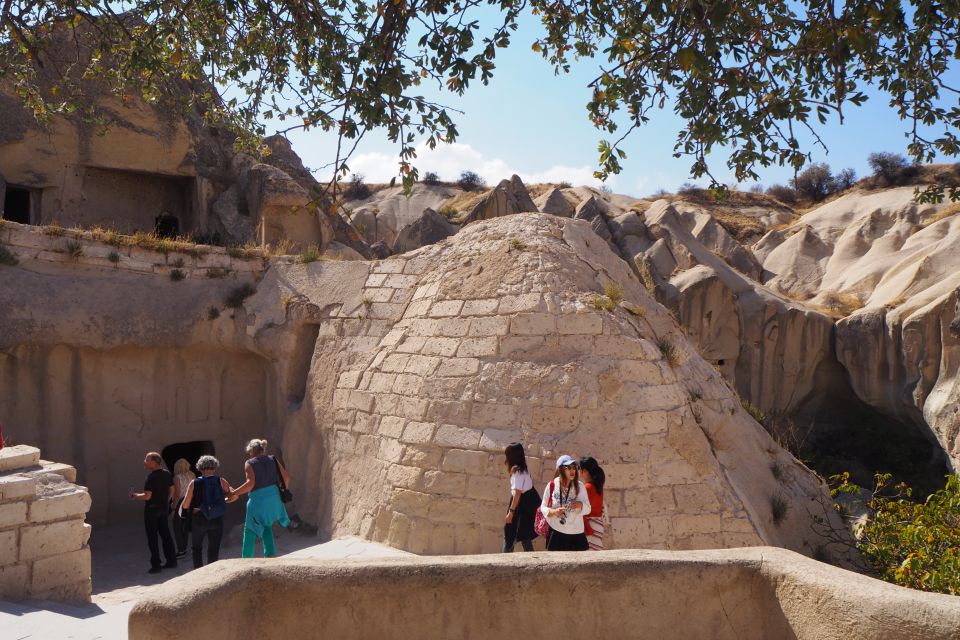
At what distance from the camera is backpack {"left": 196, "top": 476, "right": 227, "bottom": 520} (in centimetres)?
Answer: 732

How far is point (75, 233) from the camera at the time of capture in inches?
394

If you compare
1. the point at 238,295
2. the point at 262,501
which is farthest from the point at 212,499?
the point at 238,295

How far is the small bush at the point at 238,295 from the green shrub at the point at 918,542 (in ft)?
24.6

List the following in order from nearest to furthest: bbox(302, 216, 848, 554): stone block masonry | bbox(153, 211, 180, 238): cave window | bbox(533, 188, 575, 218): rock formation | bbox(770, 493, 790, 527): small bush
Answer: bbox(302, 216, 848, 554): stone block masonry, bbox(770, 493, 790, 527): small bush, bbox(153, 211, 180, 238): cave window, bbox(533, 188, 575, 218): rock formation

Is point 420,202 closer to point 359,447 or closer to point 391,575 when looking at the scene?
point 359,447

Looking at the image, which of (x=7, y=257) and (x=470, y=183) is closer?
(x=7, y=257)

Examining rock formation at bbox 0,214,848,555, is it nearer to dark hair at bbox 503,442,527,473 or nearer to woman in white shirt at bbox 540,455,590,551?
dark hair at bbox 503,442,527,473

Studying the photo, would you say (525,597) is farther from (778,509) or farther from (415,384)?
(778,509)

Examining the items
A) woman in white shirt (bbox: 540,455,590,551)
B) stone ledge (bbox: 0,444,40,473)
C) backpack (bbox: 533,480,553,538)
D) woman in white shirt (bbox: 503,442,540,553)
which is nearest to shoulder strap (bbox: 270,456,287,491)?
stone ledge (bbox: 0,444,40,473)

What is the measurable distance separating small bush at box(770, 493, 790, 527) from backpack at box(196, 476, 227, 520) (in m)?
5.22

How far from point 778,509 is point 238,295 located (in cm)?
709

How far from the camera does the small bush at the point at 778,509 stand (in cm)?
746

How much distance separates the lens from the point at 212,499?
24.2 ft

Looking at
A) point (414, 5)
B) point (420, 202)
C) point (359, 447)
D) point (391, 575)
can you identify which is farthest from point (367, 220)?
point (391, 575)
